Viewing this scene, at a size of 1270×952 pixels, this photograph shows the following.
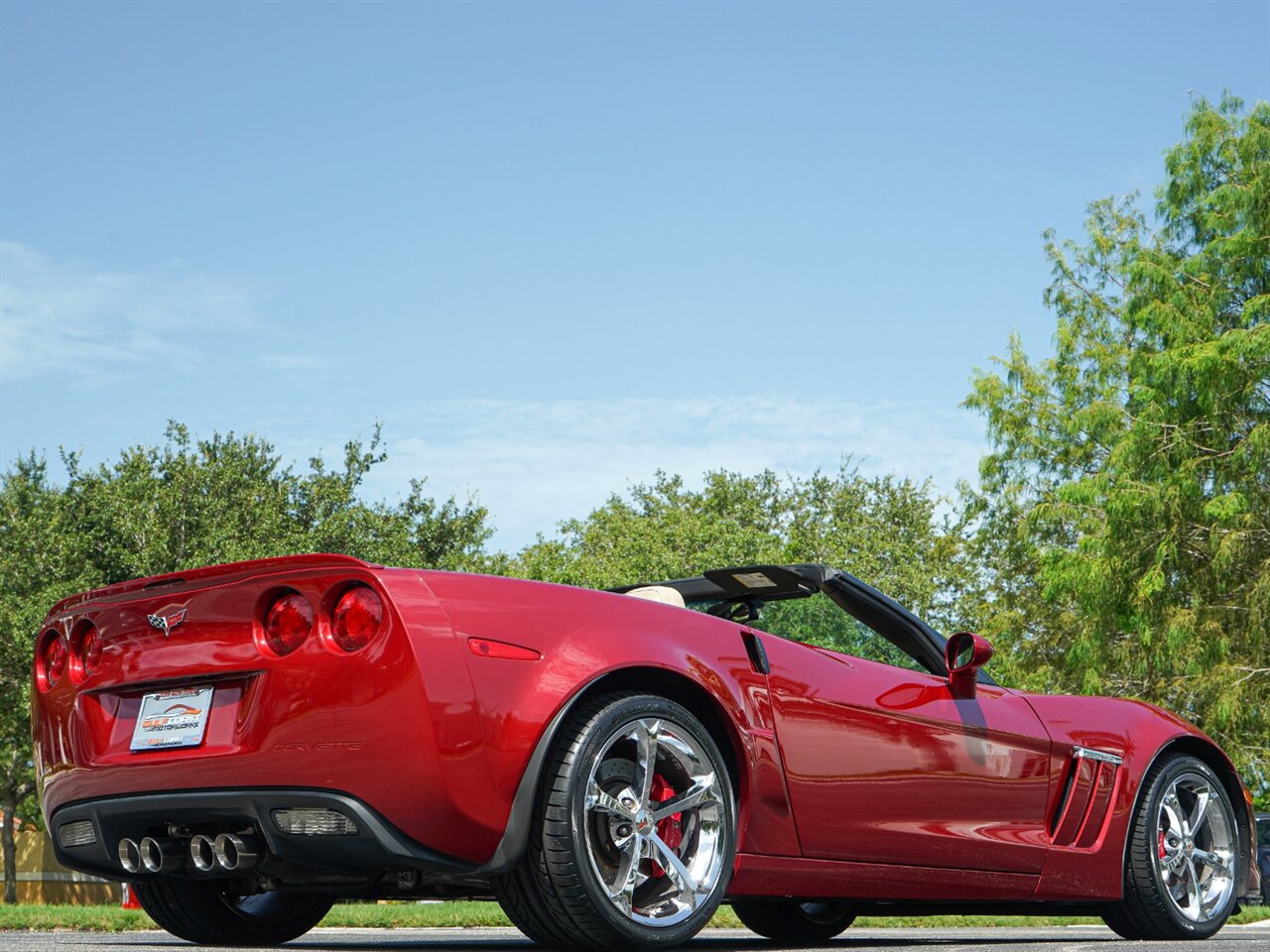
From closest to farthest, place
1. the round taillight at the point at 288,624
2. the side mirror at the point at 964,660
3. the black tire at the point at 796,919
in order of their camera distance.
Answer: the round taillight at the point at 288,624 → the side mirror at the point at 964,660 → the black tire at the point at 796,919

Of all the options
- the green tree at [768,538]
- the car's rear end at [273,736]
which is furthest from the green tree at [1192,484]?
the car's rear end at [273,736]

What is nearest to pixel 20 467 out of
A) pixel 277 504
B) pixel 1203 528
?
pixel 277 504

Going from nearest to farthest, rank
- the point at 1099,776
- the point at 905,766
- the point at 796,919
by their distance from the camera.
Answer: the point at 905,766
the point at 1099,776
the point at 796,919

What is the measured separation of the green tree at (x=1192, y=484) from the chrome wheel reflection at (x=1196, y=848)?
700 inches

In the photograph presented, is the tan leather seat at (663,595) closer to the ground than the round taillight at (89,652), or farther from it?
farther from it

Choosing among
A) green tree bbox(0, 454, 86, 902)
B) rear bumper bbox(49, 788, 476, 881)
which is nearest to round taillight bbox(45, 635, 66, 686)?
rear bumper bbox(49, 788, 476, 881)

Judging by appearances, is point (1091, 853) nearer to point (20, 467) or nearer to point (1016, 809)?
point (1016, 809)

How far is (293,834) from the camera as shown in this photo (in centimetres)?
378

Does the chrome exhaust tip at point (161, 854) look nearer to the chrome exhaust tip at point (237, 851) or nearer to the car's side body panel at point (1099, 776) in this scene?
the chrome exhaust tip at point (237, 851)

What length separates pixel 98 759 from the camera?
4.25 meters

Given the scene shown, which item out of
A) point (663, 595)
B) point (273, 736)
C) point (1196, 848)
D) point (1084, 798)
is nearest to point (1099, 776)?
point (1084, 798)

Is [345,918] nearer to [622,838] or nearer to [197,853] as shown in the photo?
[197,853]

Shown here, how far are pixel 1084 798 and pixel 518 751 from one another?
9.22ft

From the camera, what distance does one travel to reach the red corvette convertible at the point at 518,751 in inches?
147
